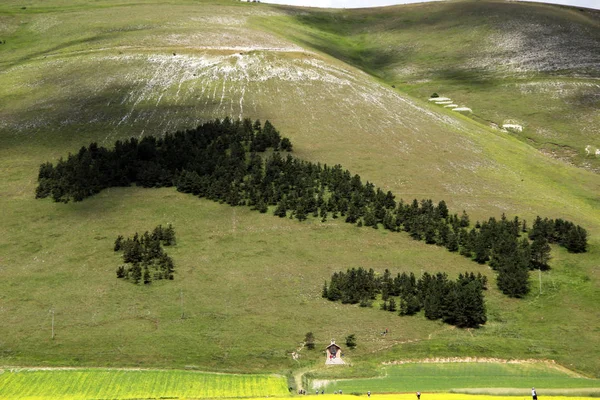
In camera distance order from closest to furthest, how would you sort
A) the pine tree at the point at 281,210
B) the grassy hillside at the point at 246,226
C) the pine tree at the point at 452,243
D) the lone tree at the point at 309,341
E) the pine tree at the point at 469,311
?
A: the lone tree at the point at 309,341
the grassy hillside at the point at 246,226
the pine tree at the point at 469,311
the pine tree at the point at 452,243
the pine tree at the point at 281,210

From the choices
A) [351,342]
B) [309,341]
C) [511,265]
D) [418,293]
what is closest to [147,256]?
[309,341]

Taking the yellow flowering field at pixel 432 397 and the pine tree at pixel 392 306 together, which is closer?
the yellow flowering field at pixel 432 397

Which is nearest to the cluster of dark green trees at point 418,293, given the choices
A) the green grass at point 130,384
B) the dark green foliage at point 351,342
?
the dark green foliage at point 351,342

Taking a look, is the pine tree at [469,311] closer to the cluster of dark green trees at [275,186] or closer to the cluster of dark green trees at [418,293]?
the cluster of dark green trees at [418,293]

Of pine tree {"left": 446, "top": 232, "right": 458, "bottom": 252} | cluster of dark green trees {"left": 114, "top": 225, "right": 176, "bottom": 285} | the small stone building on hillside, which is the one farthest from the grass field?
pine tree {"left": 446, "top": 232, "right": 458, "bottom": 252}

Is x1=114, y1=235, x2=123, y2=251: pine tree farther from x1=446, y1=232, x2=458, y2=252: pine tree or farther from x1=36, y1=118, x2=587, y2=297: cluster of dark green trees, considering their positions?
x1=446, y1=232, x2=458, y2=252: pine tree
